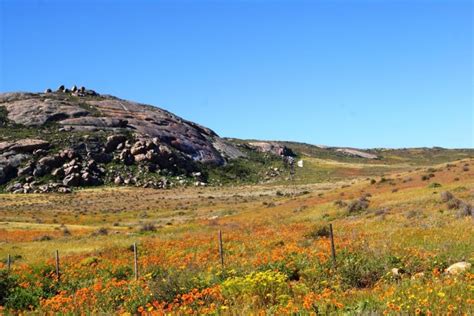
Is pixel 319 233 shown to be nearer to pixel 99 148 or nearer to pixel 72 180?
pixel 72 180

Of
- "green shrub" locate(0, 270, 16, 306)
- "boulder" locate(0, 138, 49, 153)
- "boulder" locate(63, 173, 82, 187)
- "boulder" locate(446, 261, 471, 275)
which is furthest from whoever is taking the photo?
"boulder" locate(0, 138, 49, 153)

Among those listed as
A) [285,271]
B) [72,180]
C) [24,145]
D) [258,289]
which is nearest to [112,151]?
[72,180]

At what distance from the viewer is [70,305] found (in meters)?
11.1

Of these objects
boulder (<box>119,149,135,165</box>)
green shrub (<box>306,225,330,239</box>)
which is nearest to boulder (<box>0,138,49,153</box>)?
boulder (<box>119,149,135,165</box>)

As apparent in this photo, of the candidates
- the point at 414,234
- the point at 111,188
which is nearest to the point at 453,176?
the point at 414,234

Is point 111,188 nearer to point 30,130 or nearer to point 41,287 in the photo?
point 30,130

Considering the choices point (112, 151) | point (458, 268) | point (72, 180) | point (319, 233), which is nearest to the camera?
point (458, 268)

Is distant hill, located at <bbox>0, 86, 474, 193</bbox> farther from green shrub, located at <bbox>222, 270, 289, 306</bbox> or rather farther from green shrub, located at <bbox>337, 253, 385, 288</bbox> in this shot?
green shrub, located at <bbox>222, 270, 289, 306</bbox>

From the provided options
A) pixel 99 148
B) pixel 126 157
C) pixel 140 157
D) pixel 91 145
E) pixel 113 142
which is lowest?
pixel 140 157

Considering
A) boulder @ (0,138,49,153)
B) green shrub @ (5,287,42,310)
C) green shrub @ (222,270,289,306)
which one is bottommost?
green shrub @ (5,287,42,310)

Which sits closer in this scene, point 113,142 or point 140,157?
point 140,157

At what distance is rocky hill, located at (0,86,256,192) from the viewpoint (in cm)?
11225

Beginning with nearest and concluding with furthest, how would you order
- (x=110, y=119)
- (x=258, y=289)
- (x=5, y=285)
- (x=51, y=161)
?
1. (x=258, y=289)
2. (x=5, y=285)
3. (x=51, y=161)
4. (x=110, y=119)

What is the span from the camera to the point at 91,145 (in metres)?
123
